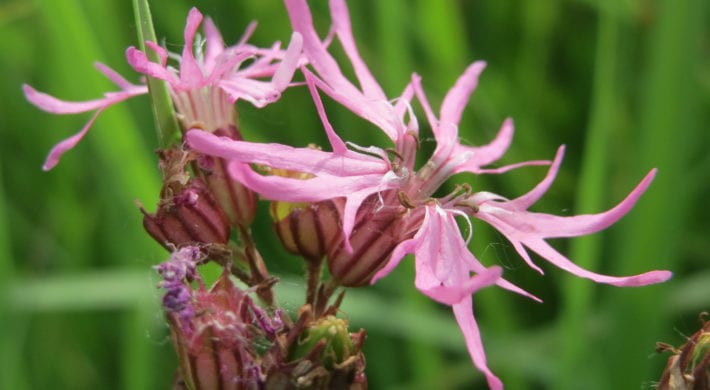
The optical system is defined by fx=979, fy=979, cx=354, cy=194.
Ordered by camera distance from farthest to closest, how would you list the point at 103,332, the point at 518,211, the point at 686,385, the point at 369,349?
1. the point at 103,332
2. the point at 369,349
3. the point at 518,211
4. the point at 686,385

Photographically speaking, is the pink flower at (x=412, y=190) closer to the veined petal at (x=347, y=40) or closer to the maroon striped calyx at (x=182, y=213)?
the veined petal at (x=347, y=40)

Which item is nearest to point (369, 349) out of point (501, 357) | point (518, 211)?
point (501, 357)

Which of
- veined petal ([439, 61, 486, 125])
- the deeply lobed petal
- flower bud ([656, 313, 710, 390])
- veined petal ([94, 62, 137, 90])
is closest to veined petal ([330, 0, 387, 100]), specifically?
veined petal ([439, 61, 486, 125])

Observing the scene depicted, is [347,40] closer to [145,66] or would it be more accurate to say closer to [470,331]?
[145,66]

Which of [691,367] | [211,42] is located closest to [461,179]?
[211,42]

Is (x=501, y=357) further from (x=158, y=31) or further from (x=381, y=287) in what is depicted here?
(x=158, y=31)

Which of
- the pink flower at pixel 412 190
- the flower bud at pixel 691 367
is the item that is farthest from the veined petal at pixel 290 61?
the flower bud at pixel 691 367

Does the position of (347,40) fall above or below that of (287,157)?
above
